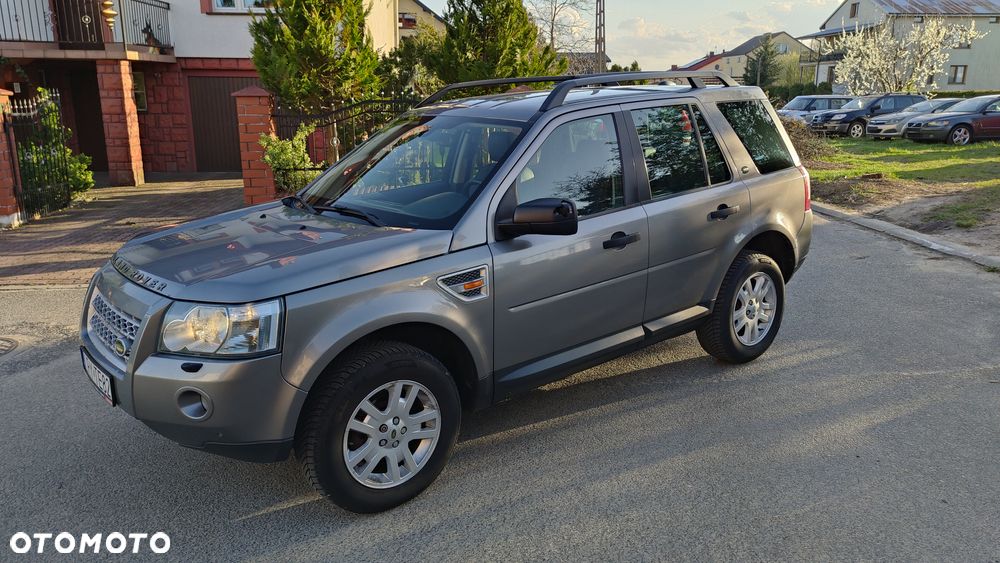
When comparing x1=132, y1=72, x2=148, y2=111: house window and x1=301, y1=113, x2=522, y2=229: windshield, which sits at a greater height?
x1=132, y1=72, x2=148, y2=111: house window

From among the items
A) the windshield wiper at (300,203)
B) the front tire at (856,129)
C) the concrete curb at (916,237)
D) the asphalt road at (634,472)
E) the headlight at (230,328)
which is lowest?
the asphalt road at (634,472)

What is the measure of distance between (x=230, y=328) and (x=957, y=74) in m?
68.4

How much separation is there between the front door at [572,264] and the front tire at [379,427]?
0.45 meters

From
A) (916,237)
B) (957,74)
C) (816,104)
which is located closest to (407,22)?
(816,104)

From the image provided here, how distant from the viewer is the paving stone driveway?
8.32 m

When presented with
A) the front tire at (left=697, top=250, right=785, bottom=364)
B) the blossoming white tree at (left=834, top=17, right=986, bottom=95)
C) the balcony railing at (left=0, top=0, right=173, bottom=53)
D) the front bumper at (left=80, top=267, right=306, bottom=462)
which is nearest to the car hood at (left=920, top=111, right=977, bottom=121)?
the blossoming white tree at (left=834, top=17, right=986, bottom=95)

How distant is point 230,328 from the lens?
3.11 metres

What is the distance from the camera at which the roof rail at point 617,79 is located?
4.26 metres

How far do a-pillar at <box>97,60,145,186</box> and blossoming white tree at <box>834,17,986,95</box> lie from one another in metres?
37.3

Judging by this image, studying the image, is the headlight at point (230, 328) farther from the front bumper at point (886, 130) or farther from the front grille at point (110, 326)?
the front bumper at point (886, 130)

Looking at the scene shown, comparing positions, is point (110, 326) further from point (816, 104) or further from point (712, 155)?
point (816, 104)

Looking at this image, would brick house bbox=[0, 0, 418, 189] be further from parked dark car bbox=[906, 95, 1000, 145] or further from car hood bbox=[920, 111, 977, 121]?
car hood bbox=[920, 111, 977, 121]

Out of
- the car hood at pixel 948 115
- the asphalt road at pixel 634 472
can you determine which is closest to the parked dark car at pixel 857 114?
the car hood at pixel 948 115

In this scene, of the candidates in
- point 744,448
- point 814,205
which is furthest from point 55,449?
point 814,205
